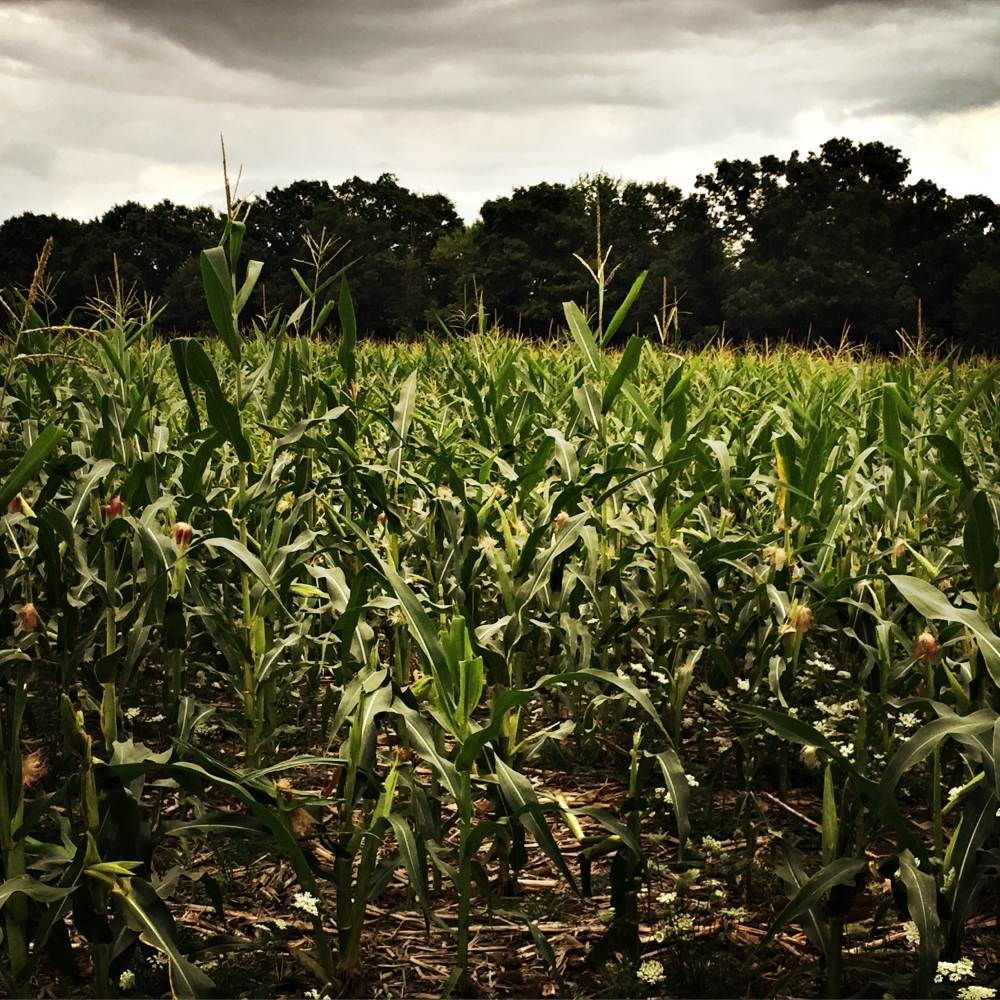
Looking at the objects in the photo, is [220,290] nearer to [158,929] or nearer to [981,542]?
[158,929]

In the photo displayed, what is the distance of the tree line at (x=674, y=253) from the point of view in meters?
26.9

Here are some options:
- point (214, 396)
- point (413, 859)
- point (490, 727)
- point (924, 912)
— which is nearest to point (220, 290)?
point (214, 396)

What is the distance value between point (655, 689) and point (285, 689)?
959 mm

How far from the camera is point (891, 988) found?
1445 millimetres

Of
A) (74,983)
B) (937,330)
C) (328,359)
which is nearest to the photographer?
(74,983)

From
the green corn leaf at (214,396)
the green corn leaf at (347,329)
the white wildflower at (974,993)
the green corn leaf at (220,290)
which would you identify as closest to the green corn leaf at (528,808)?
the white wildflower at (974,993)

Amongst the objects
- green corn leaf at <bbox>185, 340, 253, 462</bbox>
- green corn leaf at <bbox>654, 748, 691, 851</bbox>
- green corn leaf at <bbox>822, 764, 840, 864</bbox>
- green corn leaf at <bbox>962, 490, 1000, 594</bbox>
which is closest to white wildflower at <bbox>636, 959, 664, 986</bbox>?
green corn leaf at <bbox>654, 748, 691, 851</bbox>

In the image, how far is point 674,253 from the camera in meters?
28.9

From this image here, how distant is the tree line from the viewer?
26859 mm

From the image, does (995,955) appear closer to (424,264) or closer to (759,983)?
(759,983)

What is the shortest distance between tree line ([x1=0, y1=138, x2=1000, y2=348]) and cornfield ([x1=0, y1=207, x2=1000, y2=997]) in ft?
78.4

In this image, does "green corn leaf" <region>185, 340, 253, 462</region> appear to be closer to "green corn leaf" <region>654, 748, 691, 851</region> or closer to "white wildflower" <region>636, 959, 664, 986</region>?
"green corn leaf" <region>654, 748, 691, 851</region>

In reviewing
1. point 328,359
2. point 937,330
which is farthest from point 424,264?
point 328,359

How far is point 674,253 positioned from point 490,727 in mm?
29167
